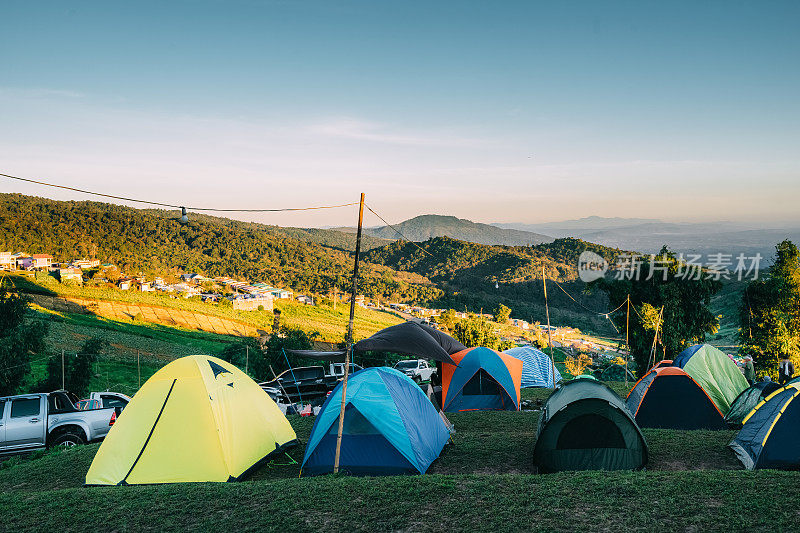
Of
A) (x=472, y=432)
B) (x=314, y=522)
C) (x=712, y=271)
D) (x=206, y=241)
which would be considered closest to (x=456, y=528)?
(x=314, y=522)

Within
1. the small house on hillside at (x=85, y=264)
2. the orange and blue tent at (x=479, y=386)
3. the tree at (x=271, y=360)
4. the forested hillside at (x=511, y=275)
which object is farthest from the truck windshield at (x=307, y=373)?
the small house on hillside at (x=85, y=264)

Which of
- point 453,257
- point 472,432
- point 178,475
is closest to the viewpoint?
point 178,475

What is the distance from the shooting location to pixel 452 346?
56.3 ft

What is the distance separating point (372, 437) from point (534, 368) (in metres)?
15.5

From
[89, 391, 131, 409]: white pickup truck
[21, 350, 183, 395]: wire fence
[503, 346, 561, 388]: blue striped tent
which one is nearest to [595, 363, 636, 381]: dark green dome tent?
[503, 346, 561, 388]: blue striped tent

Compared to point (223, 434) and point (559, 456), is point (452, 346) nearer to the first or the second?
point (559, 456)

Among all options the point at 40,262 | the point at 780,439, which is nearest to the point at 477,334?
the point at 780,439

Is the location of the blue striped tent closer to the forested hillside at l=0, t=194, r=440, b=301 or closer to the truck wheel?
the truck wheel

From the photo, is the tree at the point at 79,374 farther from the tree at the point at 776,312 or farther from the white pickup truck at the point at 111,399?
the tree at the point at 776,312

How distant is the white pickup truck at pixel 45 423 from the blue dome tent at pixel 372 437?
6471 mm

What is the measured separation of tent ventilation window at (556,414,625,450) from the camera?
Result: 891cm

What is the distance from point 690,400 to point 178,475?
11.3 m

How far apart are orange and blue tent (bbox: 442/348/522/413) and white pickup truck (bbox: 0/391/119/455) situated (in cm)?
954

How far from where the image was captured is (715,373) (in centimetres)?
1392
